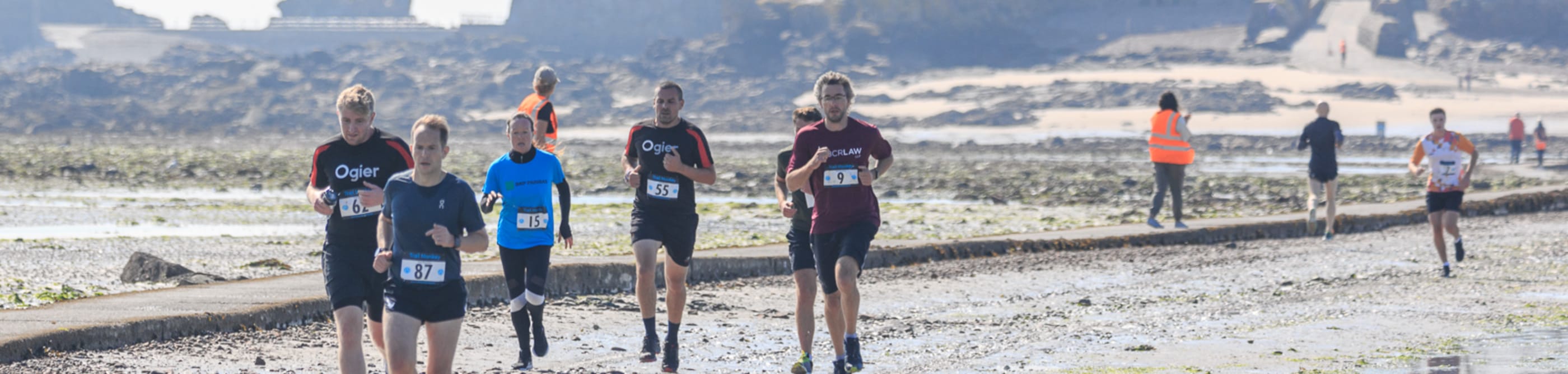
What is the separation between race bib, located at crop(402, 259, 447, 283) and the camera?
6199 millimetres

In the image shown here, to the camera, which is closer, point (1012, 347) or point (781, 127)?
point (1012, 347)

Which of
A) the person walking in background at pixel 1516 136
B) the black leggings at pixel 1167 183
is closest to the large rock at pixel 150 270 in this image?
the black leggings at pixel 1167 183

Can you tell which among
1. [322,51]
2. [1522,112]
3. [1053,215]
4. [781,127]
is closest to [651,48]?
[322,51]

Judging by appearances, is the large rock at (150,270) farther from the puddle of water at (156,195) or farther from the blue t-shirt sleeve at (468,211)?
the puddle of water at (156,195)

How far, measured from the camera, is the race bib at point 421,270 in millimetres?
6199

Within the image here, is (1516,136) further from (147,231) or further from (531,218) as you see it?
(531,218)

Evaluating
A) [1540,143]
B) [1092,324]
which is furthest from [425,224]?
[1540,143]

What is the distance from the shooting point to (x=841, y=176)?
8.05m

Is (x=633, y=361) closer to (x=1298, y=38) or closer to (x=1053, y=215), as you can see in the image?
(x=1053, y=215)

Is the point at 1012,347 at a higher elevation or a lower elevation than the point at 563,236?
lower

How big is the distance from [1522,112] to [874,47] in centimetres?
5349

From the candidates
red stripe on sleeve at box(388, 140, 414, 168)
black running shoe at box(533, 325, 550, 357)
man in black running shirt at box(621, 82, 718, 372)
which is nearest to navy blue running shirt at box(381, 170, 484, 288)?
red stripe on sleeve at box(388, 140, 414, 168)

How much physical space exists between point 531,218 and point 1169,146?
34.3 ft

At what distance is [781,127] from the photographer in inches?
2972
